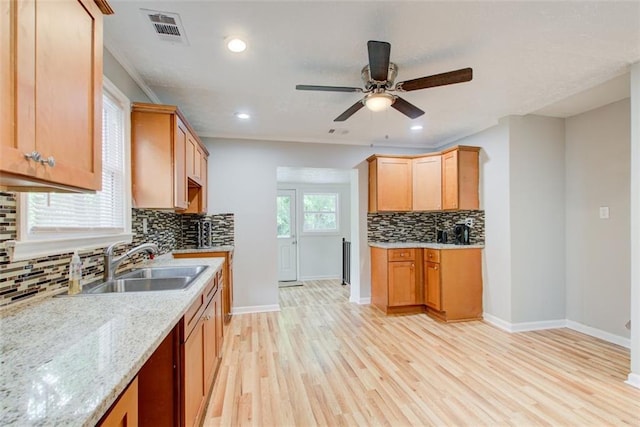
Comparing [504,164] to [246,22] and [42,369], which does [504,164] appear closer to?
[246,22]

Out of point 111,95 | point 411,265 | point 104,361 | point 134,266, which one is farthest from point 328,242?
point 104,361

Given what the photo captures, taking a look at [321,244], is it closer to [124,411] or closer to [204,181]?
[204,181]

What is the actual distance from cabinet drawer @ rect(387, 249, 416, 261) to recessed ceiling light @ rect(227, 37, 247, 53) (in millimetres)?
2948

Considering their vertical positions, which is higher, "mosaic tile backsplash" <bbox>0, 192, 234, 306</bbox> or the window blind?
the window blind

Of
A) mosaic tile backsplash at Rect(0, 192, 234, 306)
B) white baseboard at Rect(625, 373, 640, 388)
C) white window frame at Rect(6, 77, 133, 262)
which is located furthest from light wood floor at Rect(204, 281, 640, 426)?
white window frame at Rect(6, 77, 133, 262)

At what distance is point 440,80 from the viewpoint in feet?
6.53

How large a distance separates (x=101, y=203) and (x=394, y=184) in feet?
11.3

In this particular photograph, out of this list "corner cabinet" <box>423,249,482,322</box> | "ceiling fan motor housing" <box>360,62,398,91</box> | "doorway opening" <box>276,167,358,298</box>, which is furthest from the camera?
"doorway opening" <box>276,167,358,298</box>

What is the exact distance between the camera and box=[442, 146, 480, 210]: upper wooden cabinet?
3830 mm

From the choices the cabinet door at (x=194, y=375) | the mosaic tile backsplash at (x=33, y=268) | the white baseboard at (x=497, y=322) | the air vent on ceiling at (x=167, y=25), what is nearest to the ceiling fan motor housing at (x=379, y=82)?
the air vent on ceiling at (x=167, y=25)

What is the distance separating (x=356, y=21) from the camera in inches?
69.9

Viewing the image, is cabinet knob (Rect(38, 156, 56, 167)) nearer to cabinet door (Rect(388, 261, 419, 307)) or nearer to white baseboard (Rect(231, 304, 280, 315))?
white baseboard (Rect(231, 304, 280, 315))

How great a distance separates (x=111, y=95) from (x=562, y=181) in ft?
14.9

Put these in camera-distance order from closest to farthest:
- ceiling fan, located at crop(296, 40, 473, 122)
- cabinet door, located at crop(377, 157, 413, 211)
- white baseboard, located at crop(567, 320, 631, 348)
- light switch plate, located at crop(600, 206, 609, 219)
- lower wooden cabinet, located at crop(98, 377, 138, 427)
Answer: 1. lower wooden cabinet, located at crop(98, 377, 138, 427)
2. ceiling fan, located at crop(296, 40, 473, 122)
3. white baseboard, located at crop(567, 320, 631, 348)
4. light switch plate, located at crop(600, 206, 609, 219)
5. cabinet door, located at crop(377, 157, 413, 211)
